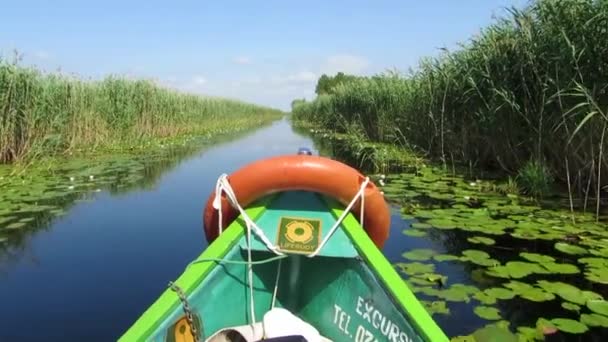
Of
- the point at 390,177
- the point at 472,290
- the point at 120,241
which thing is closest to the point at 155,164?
the point at 390,177

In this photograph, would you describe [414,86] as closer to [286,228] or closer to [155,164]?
[155,164]

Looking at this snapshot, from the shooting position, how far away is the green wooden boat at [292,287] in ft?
5.98

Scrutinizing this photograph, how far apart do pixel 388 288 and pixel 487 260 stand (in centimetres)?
217

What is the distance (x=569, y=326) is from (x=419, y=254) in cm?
145

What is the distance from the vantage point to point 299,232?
2.15 metres

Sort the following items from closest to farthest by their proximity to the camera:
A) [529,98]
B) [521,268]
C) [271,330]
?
1. [271,330]
2. [521,268]
3. [529,98]

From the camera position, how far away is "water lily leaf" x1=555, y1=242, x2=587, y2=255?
377 centimetres

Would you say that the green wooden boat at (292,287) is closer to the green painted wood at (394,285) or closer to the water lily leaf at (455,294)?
the green painted wood at (394,285)

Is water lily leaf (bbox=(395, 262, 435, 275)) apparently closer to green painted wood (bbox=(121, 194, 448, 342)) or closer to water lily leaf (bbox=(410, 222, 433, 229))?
water lily leaf (bbox=(410, 222, 433, 229))

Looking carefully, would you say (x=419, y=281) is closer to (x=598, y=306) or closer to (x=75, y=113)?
(x=598, y=306)

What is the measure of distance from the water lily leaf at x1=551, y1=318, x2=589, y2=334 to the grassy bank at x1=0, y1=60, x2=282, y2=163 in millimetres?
7901

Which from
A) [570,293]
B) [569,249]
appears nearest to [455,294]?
[570,293]

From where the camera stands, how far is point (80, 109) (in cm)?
1040

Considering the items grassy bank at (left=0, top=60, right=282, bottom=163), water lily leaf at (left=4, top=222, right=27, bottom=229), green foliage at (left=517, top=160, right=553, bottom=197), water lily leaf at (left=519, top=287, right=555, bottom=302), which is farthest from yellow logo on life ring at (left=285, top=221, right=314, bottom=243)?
grassy bank at (left=0, top=60, right=282, bottom=163)
